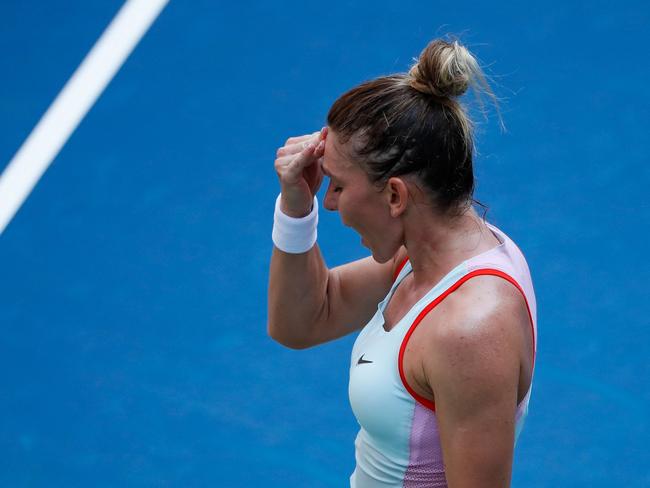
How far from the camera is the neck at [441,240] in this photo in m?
1.99

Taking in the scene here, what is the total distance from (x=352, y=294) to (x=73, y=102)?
2.92m

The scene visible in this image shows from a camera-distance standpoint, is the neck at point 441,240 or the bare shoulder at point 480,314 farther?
the neck at point 441,240

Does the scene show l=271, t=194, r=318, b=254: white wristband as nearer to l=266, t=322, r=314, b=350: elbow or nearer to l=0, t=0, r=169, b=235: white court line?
l=266, t=322, r=314, b=350: elbow

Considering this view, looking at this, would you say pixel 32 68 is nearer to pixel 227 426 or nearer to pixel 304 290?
pixel 227 426

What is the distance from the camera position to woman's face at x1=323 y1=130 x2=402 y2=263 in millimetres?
1994

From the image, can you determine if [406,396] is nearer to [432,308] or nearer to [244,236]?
[432,308]

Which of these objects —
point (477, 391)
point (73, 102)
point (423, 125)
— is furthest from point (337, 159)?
point (73, 102)

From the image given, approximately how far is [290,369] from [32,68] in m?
2.22

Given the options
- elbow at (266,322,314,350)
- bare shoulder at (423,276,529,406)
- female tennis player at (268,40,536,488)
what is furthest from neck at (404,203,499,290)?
elbow at (266,322,314,350)

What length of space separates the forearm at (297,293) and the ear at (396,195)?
396mm

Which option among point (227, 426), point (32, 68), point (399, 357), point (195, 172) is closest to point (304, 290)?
point (399, 357)

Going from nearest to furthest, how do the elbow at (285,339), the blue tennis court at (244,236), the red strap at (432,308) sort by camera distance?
the red strap at (432,308), the elbow at (285,339), the blue tennis court at (244,236)

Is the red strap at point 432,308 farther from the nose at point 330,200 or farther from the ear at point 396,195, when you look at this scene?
the nose at point 330,200

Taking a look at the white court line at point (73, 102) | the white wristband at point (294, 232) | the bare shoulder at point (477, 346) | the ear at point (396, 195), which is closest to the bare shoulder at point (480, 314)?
the bare shoulder at point (477, 346)
